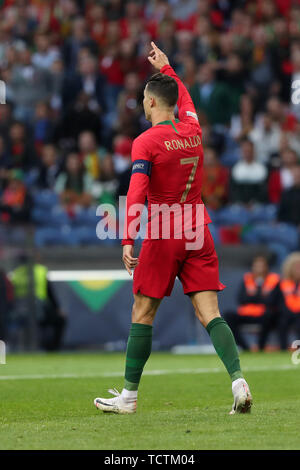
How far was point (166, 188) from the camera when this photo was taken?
679cm

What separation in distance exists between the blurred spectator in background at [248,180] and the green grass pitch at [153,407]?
14.4ft

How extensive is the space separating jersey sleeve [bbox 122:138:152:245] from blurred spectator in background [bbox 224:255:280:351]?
28.9 ft

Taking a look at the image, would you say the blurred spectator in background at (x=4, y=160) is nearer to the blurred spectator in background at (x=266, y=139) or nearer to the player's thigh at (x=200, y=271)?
the blurred spectator in background at (x=266, y=139)

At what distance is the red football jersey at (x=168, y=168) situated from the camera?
6.65m

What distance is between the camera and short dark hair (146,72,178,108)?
6879mm

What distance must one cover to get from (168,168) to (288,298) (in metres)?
9.00

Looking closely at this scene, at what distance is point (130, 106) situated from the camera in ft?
62.7

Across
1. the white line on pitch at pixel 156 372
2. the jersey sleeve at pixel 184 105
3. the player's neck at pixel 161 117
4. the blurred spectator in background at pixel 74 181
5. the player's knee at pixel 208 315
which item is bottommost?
the white line on pitch at pixel 156 372

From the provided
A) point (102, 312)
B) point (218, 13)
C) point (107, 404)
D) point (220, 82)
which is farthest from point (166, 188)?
point (218, 13)

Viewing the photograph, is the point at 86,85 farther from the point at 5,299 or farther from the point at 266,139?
the point at 5,299

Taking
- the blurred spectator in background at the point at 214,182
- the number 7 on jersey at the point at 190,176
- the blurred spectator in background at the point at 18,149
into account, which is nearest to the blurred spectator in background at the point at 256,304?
the blurred spectator in background at the point at 214,182

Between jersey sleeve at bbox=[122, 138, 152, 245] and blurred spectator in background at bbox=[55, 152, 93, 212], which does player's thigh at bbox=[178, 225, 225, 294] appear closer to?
jersey sleeve at bbox=[122, 138, 152, 245]

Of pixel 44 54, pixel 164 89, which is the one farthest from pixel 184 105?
pixel 44 54

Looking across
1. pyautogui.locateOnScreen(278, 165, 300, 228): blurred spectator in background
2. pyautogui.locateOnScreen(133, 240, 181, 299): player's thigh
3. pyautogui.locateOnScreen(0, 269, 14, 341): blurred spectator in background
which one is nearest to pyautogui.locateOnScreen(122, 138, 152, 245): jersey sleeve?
pyautogui.locateOnScreen(133, 240, 181, 299): player's thigh
